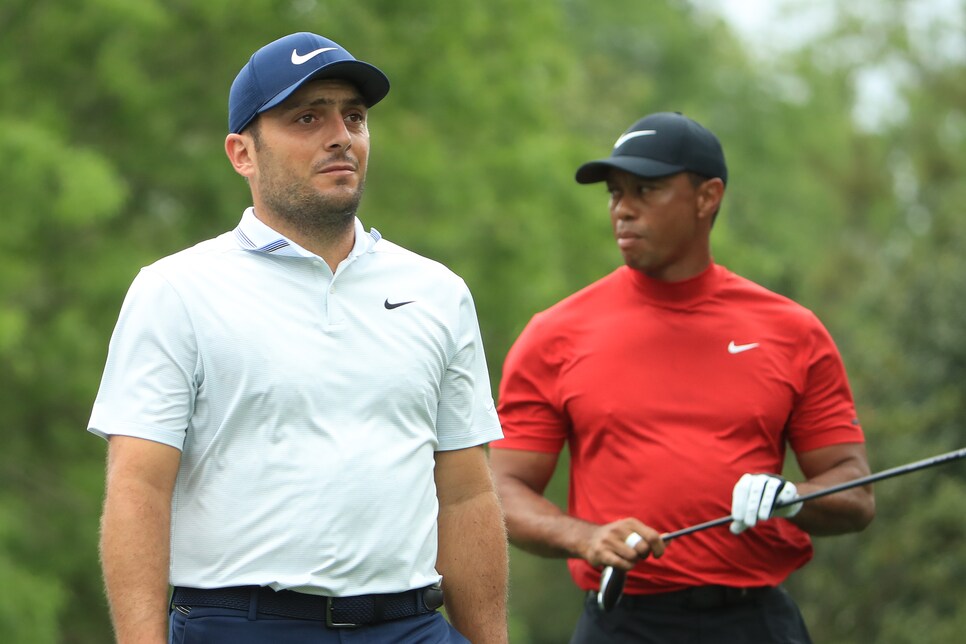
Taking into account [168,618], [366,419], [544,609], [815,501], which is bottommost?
[544,609]

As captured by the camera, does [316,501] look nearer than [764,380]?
Yes

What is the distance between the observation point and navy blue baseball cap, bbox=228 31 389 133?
393cm

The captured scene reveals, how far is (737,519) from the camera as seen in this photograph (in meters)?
5.06

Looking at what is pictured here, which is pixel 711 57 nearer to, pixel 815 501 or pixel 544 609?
pixel 544 609

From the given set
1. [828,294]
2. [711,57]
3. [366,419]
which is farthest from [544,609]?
[366,419]

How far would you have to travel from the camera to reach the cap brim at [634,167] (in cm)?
564

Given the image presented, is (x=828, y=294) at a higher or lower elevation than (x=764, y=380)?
lower

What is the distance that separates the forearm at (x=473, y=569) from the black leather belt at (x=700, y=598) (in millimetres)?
1241

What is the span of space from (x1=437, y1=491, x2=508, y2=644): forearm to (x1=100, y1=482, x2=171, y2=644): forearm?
85 centimetres

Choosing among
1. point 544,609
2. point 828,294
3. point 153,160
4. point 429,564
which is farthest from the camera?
point 828,294

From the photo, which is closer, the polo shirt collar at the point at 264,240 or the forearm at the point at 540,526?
the polo shirt collar at the point at 264,240

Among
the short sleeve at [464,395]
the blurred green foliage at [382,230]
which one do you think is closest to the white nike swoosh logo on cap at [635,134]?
the short sleeve at [464,395]

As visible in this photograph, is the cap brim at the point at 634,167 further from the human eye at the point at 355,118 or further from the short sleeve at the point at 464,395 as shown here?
the human eye at the point at 355,118

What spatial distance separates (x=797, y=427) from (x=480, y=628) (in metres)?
1.84
